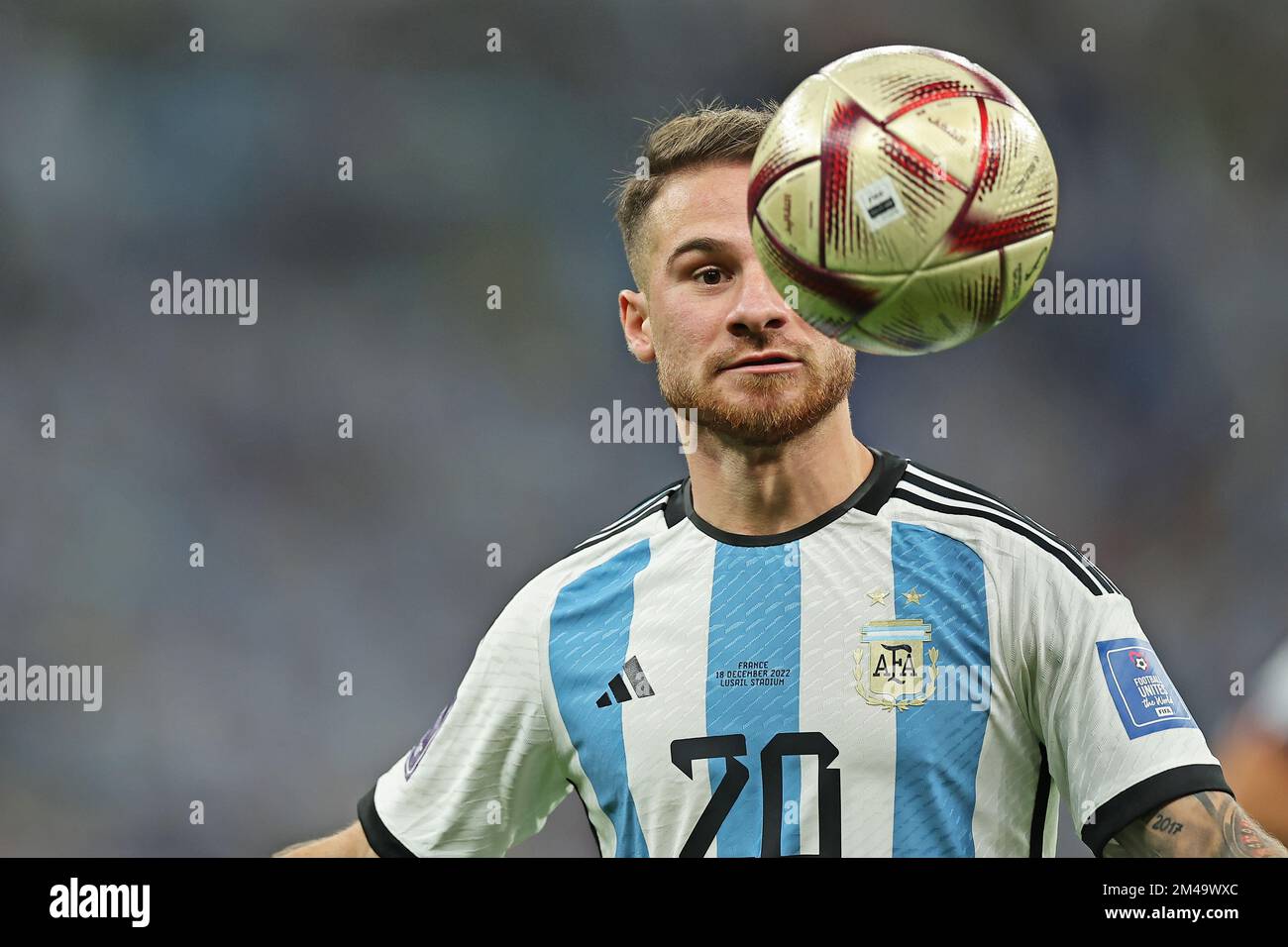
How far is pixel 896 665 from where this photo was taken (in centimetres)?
345

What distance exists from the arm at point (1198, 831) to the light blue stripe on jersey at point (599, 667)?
3.96 ft

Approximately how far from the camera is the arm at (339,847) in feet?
12.8

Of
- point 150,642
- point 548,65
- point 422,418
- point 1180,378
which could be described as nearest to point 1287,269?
point 1180,378

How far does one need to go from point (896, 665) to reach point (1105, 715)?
0.51m

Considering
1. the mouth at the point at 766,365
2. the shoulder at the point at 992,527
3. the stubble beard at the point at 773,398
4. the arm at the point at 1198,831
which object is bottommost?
the arm at the point at 1198,831

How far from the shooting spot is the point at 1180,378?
7480 mm

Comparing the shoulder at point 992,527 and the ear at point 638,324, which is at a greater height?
the ear at point 638,324

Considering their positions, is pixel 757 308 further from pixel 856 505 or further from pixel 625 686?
pixel 625 686

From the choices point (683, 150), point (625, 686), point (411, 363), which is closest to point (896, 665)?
point (625, 686)

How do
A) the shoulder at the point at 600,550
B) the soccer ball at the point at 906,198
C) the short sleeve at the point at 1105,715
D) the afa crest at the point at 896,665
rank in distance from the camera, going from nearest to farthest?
the soccer ball at the point at 906,198 < the short sleeve at the point at 1105,715 < the afa crest at the point at 896,665 < the shoulder at the point at 600,550

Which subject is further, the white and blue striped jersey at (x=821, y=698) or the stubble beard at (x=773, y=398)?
the stubble beard at (x=773, y=398)

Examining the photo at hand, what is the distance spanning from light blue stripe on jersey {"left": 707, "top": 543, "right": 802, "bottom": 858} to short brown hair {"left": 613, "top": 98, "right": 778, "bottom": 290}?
2.97 ft

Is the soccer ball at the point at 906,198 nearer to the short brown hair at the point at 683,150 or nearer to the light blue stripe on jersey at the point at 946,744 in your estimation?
the short brown hair at the point at 683,150

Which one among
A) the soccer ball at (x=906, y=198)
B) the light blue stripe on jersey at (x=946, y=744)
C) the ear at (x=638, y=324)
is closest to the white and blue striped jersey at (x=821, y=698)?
the light blue stripe on jersey at (x=946, y=744)
